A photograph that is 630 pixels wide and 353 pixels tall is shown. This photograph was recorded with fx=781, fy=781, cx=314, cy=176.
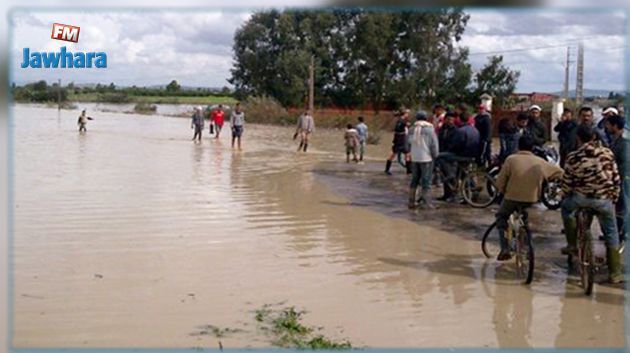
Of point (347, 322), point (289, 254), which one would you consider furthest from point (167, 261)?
point (347, 322)

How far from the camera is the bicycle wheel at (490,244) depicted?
9117 millimetres

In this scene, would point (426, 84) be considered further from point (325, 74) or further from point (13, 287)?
point (13, 287)

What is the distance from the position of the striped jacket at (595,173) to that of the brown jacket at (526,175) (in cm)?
42

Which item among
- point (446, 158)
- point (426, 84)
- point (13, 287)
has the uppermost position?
point (426, 84)

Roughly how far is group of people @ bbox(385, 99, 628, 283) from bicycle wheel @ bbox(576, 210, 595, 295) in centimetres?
13

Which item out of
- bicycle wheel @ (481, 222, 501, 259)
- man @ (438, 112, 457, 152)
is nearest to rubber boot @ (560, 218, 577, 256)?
bicycle wheel @ (481, 222, 501, 259)

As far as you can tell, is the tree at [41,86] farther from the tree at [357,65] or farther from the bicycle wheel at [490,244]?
the tree at [357,65]

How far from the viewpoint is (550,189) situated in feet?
42.4

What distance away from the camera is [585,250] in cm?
771

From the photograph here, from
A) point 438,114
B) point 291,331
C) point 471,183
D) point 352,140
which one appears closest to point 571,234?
point 291,331

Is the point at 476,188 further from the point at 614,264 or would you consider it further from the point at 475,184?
the point at 614,264

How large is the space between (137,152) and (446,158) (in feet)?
43.5

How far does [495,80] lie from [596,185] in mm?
36469

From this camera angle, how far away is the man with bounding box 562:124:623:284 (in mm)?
7676
